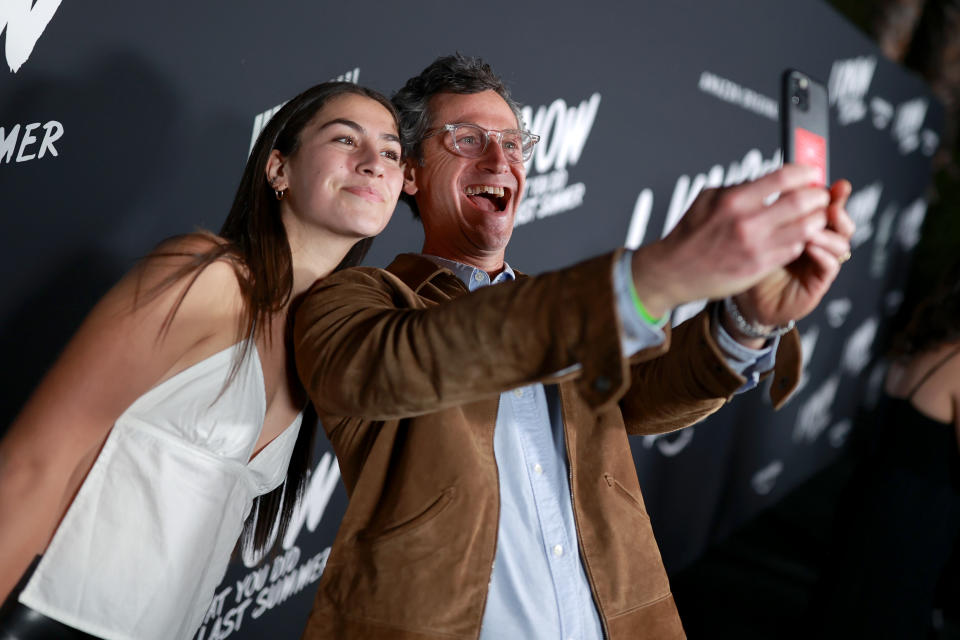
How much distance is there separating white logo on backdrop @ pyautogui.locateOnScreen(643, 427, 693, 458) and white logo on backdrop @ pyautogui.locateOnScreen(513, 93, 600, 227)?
3.61 ft

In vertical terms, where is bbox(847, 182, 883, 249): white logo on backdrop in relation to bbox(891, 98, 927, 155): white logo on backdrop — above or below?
below

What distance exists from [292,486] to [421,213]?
0.54 m

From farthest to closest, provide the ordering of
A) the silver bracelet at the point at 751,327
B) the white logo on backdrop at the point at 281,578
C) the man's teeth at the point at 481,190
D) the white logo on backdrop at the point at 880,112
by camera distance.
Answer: the white logo on backdrop at the point at 880,112 < the white logo on backdrop at the point at 281,578 < the man's teeth at the point at 481,190 < the silver bracelet at the point at 751,327

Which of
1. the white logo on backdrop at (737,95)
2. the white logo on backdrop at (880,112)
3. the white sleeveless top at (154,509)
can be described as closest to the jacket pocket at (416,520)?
the white sleeveless top at (154,509)

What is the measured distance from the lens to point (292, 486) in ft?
5.08

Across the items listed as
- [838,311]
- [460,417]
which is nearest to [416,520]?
[460,417]

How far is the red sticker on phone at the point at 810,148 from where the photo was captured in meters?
1.13

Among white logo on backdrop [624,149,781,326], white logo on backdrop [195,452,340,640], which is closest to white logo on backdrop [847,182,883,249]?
white logo on backdrop [624,149,781,326]

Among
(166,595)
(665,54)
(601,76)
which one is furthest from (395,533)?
(665,54)

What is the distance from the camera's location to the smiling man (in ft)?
2.72

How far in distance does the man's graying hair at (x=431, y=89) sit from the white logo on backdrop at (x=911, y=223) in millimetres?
5123

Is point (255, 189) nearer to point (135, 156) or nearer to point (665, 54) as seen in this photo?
point (135, 156)

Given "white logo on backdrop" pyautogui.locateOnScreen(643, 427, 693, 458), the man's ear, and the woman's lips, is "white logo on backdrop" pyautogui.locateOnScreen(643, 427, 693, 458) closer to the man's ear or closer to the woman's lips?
the man's ear

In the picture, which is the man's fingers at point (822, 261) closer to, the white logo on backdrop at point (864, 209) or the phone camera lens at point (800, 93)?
the phone camera lens at point (800, 93)
